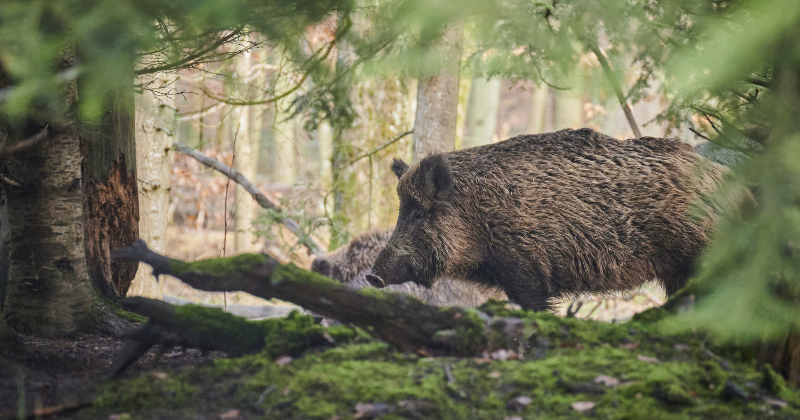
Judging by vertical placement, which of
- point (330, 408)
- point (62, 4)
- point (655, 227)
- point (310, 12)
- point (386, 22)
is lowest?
point (330, 408)

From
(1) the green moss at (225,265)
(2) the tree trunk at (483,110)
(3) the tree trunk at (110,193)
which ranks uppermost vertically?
(2) the tree trunk at (483,110)

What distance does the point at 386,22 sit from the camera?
201 inches

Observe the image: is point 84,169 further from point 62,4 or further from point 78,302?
point 62,4

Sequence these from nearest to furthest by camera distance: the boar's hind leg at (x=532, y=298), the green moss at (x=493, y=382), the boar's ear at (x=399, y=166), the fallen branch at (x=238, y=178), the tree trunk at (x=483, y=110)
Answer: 1. the green moss at (x=493, y=382)
2. the boar's hind leg at (x=532, y=298)
3. the boar's ear at (x=399, y=166)
4. the fallen branch at (x=238, y=178)
5. the tree trunk at (x=483, y=110)

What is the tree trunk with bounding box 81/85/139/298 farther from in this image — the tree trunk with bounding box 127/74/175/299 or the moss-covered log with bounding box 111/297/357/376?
the tree trunk with bounding box 127/74/175/299

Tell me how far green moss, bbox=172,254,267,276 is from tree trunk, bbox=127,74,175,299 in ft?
14.3

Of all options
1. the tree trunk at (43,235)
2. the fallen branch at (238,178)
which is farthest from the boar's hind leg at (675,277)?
the fallen branch at (238,178)

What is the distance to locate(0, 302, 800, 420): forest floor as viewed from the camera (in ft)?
8.28

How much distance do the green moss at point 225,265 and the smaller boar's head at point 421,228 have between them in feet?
5.81

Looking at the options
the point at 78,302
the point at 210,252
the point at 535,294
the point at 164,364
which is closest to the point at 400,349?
the point at 164,364

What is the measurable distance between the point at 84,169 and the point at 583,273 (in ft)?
12.6

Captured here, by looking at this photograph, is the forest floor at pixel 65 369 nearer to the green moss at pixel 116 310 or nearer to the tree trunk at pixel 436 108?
the green moss at pixel 116 310

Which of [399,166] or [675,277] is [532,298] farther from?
[399,166]

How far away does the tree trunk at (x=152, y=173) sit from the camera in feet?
23.2
